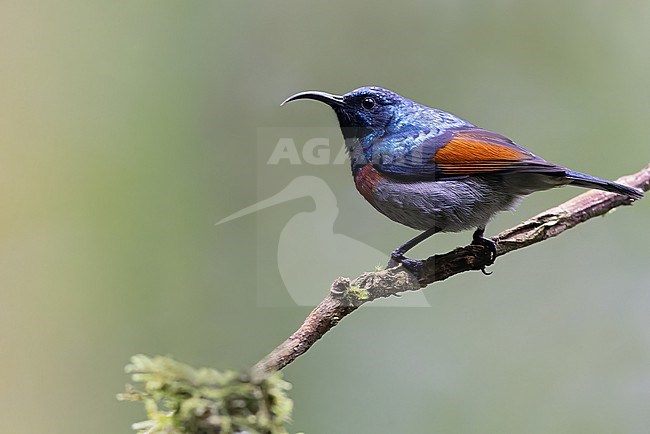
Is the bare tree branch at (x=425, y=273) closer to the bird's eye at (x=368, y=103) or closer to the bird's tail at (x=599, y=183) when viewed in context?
the bird's tail at (x=599, y=183)

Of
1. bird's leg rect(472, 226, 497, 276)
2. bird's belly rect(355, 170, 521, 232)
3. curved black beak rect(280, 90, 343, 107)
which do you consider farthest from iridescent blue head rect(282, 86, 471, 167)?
bird's leg rect(472, 226, 497, 276)

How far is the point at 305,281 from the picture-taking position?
7.59 ft

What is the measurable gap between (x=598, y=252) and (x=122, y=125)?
1952 mm

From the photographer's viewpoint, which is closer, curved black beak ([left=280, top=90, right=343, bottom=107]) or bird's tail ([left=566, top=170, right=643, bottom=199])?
bird's tail ([left=566, top=170, right=643, bottom=199])

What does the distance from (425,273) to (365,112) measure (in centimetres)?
47

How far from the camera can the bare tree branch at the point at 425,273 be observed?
1.13 metres

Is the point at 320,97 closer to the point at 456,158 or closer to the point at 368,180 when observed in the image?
the point at 368,180

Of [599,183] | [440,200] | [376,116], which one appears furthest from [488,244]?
[376,116]

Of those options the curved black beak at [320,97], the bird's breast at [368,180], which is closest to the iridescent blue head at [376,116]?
the curved black beak at [320,97]

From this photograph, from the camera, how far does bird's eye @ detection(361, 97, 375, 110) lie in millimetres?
1693

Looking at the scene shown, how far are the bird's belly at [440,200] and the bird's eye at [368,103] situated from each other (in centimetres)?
21

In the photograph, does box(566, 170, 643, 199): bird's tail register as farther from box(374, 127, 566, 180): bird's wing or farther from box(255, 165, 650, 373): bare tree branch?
box(255, 165, 650, 373): bare tree branch

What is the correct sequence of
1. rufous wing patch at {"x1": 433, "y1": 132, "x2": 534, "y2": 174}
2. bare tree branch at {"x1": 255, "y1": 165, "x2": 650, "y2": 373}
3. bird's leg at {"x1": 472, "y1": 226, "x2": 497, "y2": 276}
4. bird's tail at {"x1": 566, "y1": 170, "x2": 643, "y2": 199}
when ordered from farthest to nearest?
bird's leg at {"x1": 472, "y1": 226, "x2": 497, "y2": 276}, rufous wing patch at {"x1": 433, "y1": 132, "x2": 534, "y2": 174}, bird's tail at {"x1": 566, "y1": 170, "x2": 643, "y2": 199}, bare tree branch at {"x1": 255, "y1": 165, "x2": 650, "y2": 373}

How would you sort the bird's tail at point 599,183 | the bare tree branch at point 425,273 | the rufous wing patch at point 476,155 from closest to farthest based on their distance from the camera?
1. the bare tree branch at point 425,273
2. the bird's tail at point 599,183
3. the rufous wing patch at point 476,155
